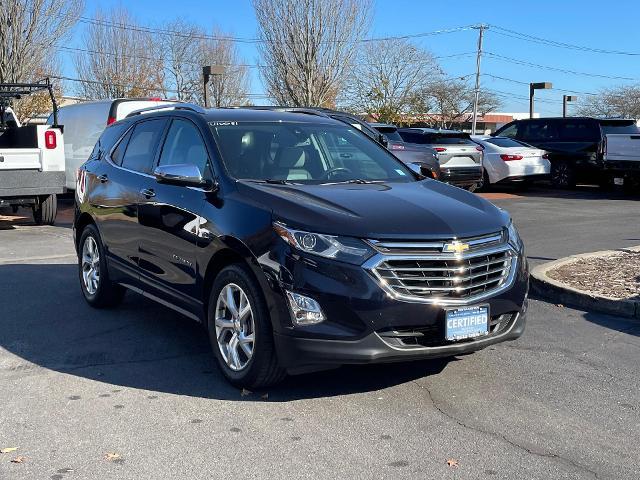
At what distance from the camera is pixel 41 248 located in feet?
35.1

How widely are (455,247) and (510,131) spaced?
744 inches

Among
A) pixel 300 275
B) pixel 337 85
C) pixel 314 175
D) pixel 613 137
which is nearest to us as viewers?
pixel 300 275

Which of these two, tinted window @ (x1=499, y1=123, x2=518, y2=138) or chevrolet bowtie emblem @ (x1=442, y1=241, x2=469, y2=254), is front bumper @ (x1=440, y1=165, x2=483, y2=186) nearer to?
tinted window @ (x1=499, y1=123, x2=518, y2=138)

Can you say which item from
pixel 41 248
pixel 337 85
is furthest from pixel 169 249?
pixel 337 85

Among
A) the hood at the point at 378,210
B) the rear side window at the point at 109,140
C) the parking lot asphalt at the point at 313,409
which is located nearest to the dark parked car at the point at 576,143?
the parking lot asphalt at the point at 313,409

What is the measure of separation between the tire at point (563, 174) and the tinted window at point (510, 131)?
2035mm

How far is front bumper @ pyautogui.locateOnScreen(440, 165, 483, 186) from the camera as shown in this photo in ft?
58.4

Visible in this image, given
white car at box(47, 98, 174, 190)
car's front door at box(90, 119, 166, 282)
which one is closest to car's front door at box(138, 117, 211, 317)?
car's front door at box(90, 119, 166, 282)

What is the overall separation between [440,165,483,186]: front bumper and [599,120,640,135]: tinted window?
4108 mm

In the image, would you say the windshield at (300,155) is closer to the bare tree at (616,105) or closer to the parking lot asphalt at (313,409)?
the parking lot asphalt at (313,409)

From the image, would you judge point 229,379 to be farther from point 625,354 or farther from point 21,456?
point 625,354

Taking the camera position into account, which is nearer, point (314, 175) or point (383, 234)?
point (383, 234)

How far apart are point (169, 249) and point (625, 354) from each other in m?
3.41

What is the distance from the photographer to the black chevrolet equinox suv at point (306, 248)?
434 cm
